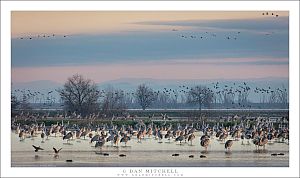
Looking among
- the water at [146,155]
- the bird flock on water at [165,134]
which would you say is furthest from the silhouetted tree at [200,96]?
the water at [146,155]

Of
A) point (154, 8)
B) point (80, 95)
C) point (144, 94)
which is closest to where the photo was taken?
point (154, 8)

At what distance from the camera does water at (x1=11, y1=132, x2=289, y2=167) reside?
13.1 metres

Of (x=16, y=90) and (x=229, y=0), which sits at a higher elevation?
(x=229, y=0)

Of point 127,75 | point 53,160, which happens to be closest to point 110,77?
point 127,75

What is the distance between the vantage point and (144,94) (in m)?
13.1

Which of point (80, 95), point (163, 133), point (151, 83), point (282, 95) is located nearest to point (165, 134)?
point (163, 133)

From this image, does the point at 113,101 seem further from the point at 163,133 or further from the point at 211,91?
the point at 211,91

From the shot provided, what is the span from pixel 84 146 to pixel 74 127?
0.23 m

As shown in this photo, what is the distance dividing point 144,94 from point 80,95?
63cm

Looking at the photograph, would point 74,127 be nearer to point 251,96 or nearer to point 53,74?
point 53,74

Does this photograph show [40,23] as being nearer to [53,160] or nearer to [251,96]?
[53,160]

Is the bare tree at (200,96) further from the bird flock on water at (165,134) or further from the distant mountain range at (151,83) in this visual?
the bird flock on water at (165,134)

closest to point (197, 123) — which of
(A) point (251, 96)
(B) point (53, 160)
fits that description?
(A) point (251, 96)

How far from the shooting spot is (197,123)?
13.3m
